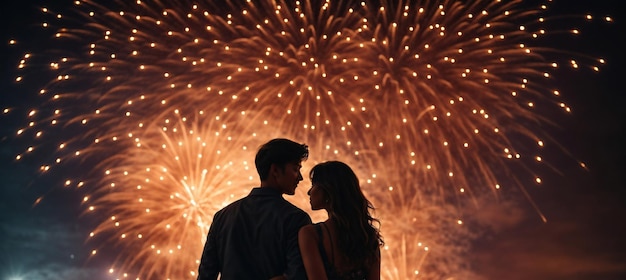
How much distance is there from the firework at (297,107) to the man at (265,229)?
5982 mm

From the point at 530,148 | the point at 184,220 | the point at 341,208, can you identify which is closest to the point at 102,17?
the point at 184,220

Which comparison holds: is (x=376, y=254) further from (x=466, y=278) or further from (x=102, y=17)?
(x=102, y=17)

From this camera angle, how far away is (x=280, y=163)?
2.96 m

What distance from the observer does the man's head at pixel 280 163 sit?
2.95 m

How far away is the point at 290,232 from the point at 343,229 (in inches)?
9.0

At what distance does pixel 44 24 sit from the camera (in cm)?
955

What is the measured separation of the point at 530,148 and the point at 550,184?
1.74 ft

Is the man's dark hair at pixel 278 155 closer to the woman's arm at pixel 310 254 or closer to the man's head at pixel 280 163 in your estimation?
the man's head at pixel 280 163

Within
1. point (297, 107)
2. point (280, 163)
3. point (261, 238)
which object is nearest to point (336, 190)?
point (280, 163)

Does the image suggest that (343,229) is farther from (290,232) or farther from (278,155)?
(278,155)

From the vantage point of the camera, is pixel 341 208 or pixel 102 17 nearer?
pixel 341 208

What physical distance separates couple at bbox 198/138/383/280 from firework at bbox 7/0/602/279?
6047 mm

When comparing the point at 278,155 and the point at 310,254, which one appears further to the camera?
the point at 278,155

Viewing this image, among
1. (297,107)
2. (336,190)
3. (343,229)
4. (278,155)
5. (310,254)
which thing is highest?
(297,107)
